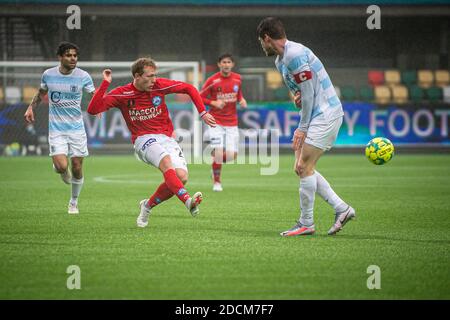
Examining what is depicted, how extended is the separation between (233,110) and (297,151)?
315 inches

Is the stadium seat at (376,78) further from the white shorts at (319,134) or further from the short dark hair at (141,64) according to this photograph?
the white shorts at (319,134)

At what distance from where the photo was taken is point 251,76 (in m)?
31.7

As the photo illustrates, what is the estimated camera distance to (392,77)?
33.7 meters

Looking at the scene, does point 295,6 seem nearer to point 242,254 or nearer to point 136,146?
point 136,146

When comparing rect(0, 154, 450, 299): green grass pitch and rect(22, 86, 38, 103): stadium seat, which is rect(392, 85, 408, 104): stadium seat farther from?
rect(0, 154, 450, 299): green grass pitch

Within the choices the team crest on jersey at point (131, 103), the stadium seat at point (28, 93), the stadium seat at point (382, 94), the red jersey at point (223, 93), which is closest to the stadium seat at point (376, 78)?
the stadium seat at point (382, 94)

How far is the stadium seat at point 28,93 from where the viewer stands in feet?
90.8

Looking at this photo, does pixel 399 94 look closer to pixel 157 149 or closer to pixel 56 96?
pixel 56 96

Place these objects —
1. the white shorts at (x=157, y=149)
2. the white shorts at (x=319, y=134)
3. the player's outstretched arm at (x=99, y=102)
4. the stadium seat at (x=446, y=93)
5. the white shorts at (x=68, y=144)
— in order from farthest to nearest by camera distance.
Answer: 1. the stadium seat at (x=446, y=93)
2. the white shorts at (x=68, y=144)
3. the white shorts at (x=157, y=149)
4. the player's outstretched arm at (x=99, y=102)
5. the white shorts at (x=319, y=134)

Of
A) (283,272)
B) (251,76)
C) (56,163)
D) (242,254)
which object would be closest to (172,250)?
(242,254)

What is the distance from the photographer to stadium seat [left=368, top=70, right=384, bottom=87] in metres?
→ 33.7

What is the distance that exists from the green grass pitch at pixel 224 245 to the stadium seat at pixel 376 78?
16.7 metres

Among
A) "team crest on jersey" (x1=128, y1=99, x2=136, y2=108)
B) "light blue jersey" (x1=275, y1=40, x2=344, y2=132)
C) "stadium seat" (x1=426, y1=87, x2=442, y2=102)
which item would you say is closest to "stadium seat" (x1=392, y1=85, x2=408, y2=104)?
"stadium seat" (x1=426, y1=87, x2=442, y2=102)

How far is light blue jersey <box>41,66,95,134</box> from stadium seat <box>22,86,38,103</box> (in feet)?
49.4
